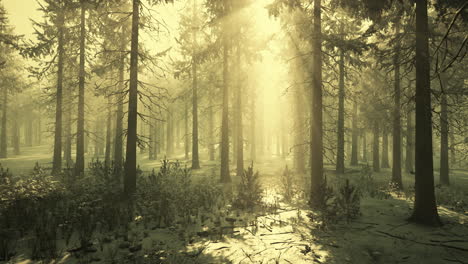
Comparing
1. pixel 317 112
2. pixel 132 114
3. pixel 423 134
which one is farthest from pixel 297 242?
pixel 132 114

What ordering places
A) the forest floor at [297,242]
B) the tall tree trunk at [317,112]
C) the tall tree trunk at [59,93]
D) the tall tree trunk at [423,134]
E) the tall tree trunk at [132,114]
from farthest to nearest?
1. the tall tree trunk at [59,93]
2. the tall tree trunk at [132,114]
3. the tall tree trunk at [317,112]
4. the tall tree trunk at [423,134]
5. the forest floor at [297,242]

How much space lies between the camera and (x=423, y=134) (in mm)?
7457

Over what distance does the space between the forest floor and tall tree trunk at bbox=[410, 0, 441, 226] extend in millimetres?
607

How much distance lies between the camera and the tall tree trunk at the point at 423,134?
735 centimetres

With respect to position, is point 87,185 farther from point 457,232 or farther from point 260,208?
point 457,232

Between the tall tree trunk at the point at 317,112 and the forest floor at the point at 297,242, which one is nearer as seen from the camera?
the forest floor at the point at 297,242

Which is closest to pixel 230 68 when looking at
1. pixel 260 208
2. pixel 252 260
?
pixel 260 208

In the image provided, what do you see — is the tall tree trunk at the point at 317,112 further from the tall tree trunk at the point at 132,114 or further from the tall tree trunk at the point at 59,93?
the tall tree trunk at the point at 59,93

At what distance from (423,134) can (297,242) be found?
511 cm

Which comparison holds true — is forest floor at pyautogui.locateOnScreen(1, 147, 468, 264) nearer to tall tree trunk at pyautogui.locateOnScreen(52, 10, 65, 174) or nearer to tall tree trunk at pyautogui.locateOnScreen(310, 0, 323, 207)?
tall tree trunk at pyautogui.locateOnScreen(310, 0, 323, 207)

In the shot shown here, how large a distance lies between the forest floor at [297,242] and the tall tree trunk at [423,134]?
0.61 meters

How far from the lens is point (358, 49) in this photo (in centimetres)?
951

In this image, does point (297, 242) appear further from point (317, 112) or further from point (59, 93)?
point (59, 93)

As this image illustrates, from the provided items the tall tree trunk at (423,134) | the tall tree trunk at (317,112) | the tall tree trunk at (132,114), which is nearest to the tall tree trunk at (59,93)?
the tall tree trunk at (132,114)
